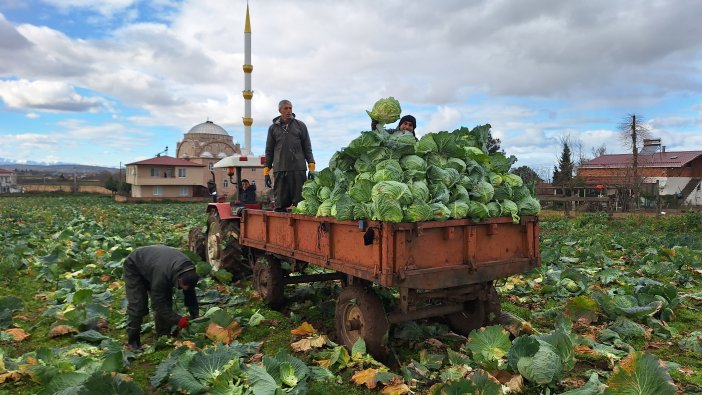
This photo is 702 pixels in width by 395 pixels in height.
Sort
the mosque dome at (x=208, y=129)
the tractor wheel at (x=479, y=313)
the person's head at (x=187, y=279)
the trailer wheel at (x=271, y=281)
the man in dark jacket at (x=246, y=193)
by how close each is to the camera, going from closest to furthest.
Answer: the person's head at (x=187, y=279) < the tractor wheel at (x=479, y=313) < the trailer wheel at (x=271, y=281) < the man in dark jacket at (x=246, y=193) < the mosque dome at (x=208, y=129)

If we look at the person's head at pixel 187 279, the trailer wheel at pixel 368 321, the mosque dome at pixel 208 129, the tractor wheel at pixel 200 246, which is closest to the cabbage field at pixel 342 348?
the trailer wheel at pixel 368 321

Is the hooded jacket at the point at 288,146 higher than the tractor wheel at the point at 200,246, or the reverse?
the hooded jacket at the point at 288,146

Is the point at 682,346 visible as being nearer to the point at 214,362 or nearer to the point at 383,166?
the point at 383,166

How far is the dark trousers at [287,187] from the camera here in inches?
308

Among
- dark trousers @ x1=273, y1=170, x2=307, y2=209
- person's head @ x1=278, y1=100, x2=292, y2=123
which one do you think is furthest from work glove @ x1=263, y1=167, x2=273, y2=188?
person's head @ x1=278, y1=100, x2=292, y2=123

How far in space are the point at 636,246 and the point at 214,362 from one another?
12.5 m

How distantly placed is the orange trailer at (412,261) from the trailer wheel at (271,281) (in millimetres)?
867

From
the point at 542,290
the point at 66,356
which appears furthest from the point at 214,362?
the point at 542,290

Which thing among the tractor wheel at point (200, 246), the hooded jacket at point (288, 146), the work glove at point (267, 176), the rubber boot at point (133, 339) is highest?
the hooded jacket at point (288, 146)

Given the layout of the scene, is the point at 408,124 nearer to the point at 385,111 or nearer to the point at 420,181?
the point at 385,111

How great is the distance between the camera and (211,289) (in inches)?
337

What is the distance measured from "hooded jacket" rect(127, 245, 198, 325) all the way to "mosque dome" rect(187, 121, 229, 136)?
7318 centimetres

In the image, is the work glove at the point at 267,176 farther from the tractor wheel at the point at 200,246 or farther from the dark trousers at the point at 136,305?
the tractor wheel at the point at 200,246

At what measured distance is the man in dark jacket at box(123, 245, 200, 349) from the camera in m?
5.75
